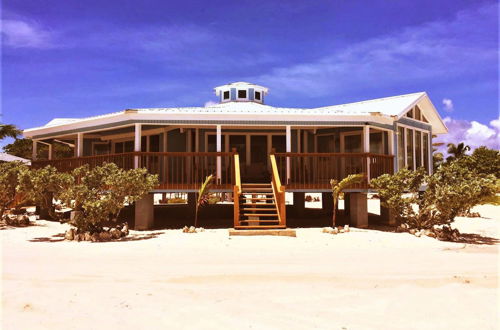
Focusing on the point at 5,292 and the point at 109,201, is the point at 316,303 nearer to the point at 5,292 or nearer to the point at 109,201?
the point at 5,292

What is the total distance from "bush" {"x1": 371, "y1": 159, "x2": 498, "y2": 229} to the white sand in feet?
5.37

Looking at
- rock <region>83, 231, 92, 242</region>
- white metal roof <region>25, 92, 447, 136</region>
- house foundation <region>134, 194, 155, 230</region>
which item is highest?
white metal roof <region>25, 92, 447, 136</region>

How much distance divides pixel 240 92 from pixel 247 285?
17745 mm

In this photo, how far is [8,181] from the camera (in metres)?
15.6

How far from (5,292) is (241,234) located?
22.3 ft

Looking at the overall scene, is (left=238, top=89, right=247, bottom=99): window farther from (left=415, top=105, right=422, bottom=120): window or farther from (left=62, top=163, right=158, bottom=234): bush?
(left=62, top=163, right=158, bottom=234): bush

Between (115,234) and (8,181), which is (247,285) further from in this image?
(8,181)

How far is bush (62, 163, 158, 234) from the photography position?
11.6m

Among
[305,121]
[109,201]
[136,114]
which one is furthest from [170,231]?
[305,121]

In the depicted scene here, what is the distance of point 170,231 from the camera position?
13617 mm

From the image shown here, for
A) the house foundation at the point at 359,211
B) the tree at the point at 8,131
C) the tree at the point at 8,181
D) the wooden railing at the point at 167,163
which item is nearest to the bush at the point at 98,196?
the wooden railing at the point at 167,163

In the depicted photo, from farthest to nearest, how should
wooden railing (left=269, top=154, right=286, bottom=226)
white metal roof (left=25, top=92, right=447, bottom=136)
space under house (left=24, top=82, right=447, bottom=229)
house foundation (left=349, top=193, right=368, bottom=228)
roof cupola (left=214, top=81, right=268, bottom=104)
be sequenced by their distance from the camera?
roof cupola (left=214, top=81, right=268, bottom=104) → house foundation (left=349, top=193, right=368, bottom=228) → white metal roof (left=25, top=92, right=447, bottom=136) → space under house (left=24, top=82, right=447, bottom=229) → wooden railing (left=269, top=154, right=286, bottom=226)

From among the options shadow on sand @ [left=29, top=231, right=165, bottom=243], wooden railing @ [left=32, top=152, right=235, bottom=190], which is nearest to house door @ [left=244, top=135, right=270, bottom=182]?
wooden railing @ [left=32, top=152, right=235, bottom=190]

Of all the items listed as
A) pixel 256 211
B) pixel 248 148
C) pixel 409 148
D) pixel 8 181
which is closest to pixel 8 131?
pixel 8 181
